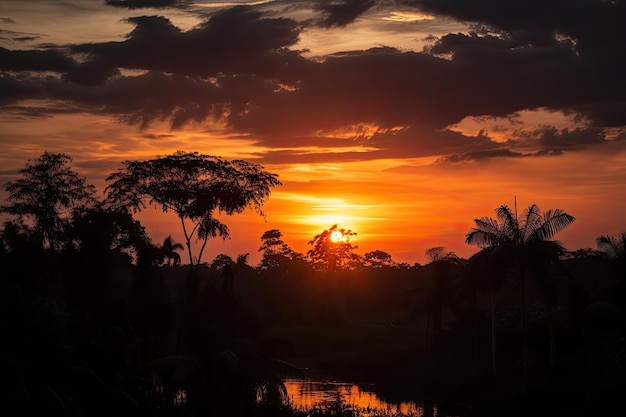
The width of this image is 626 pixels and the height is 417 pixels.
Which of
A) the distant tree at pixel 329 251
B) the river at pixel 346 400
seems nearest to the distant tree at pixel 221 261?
the distant tree at pixel 329 251

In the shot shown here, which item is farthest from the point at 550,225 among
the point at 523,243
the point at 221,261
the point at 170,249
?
the point at 221,261

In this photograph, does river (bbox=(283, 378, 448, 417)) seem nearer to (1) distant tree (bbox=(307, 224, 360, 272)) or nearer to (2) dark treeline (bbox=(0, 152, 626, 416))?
(2) dark treeline (bbox=(0, 152, 626, 416))

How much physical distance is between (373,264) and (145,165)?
115 metres

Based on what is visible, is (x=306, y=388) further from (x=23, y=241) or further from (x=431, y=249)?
(x=431, y=249)

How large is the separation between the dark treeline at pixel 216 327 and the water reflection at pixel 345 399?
1492 millimetres

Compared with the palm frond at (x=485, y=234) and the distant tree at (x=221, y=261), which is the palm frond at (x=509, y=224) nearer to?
the palm frond at (x=485, y=234)

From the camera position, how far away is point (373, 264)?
170 meters

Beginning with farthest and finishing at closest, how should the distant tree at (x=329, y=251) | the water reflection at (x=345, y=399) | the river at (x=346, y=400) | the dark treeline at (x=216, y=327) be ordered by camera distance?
the distant tree at (x=329, y=251) < the water reflection at (x=345, y=399) < the river at (x=346, y=400) < the dark treeline at (x=216, y=327)

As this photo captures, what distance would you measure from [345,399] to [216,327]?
11.7 m

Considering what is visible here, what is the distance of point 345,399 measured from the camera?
5125cm

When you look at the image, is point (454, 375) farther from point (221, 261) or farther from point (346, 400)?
point (221, 261)

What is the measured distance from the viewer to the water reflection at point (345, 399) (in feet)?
150

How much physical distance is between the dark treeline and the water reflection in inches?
58.7

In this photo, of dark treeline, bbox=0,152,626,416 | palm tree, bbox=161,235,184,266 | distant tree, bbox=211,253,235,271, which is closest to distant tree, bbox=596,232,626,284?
dark treeline, bbox=0,152,626,416
